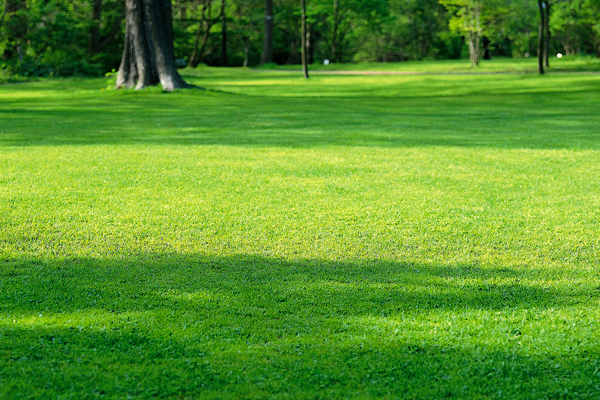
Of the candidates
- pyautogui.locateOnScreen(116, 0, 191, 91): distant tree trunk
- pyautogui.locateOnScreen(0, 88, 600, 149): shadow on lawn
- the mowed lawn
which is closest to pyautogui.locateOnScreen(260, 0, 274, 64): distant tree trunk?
pyautogui.locateOnScreen(116, 0, 191, 91): distant tree trunk

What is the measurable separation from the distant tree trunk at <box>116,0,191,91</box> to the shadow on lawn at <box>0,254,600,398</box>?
16246 mm

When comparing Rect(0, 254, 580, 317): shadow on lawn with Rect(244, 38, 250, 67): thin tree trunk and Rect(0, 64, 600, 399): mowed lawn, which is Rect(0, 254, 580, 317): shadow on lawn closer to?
Rect(0, 64, 600, 399): mowed lawn

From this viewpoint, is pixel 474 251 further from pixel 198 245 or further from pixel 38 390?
pixel 38 390

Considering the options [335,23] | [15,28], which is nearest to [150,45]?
[15,28]

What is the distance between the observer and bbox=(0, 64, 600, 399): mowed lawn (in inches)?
126

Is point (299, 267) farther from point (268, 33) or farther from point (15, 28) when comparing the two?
point (268, 33)

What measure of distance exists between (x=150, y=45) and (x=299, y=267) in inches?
663

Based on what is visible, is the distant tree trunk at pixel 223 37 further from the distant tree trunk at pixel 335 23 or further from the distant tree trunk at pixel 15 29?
the distant tree trunk at pixel 15 29

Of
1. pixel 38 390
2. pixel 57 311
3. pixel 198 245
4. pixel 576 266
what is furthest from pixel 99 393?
pixel 576 266

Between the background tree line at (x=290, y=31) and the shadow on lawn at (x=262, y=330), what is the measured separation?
26575 mm

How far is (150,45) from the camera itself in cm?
2031

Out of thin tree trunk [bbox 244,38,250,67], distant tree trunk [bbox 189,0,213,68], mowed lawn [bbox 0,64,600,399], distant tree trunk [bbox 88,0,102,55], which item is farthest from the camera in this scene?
thin tree trunk [bbox 244,38,250,67]

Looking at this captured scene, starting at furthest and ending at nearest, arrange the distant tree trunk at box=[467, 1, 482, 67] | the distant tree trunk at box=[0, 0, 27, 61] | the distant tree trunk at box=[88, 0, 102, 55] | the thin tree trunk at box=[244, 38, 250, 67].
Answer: the thin tree trunk at box=[244, 38, 250, 67]
the distant tree trunk at box=[467, 1, 482, 67]
the distant tree trunk at box=[88, 0, 102, 55]
the distant tree trunk at box=[0, 0, 27, 61]

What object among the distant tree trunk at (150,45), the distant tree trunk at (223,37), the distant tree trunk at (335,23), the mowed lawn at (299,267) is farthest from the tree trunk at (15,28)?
the distant tree trunk at (335,23)
